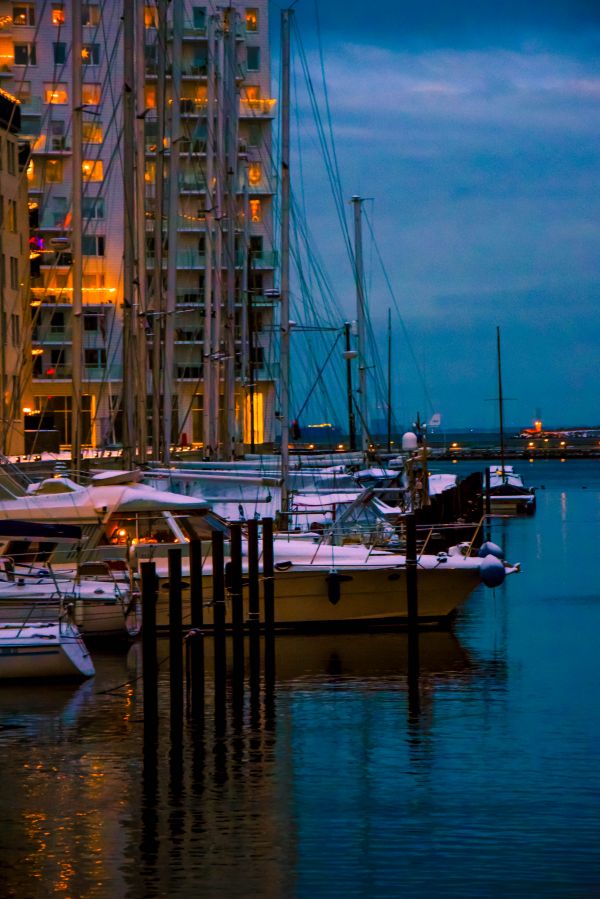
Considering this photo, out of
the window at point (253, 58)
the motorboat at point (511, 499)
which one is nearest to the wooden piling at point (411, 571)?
the motorboat at point (511, 499)

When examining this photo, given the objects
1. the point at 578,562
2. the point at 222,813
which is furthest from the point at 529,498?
the point at 222,813

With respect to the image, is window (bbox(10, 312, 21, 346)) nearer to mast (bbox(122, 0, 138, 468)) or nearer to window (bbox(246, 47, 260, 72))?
mast (bbox(122, 0, 138, 468))

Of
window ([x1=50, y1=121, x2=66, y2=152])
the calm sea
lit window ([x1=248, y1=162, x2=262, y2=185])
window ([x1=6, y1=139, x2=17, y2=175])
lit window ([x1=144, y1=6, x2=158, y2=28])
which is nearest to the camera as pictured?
the calm sea

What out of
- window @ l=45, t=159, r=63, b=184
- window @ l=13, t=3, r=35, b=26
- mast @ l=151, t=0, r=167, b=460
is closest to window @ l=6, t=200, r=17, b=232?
mast @ l=151, t=0, r=167, b=460

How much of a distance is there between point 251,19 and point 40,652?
89.2 meters

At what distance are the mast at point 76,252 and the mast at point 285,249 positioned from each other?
5958mm

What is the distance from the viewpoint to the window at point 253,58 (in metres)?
112

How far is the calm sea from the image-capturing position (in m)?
18.6

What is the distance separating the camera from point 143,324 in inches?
1790

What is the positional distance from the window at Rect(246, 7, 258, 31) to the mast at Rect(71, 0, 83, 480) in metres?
75.4

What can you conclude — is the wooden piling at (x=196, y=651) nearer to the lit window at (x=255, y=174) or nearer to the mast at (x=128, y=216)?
the mast at (x=128, y=216)

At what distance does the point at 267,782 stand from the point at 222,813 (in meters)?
1.77

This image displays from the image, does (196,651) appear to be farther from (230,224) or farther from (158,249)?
(230,224)

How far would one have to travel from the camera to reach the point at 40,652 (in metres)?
29.3
